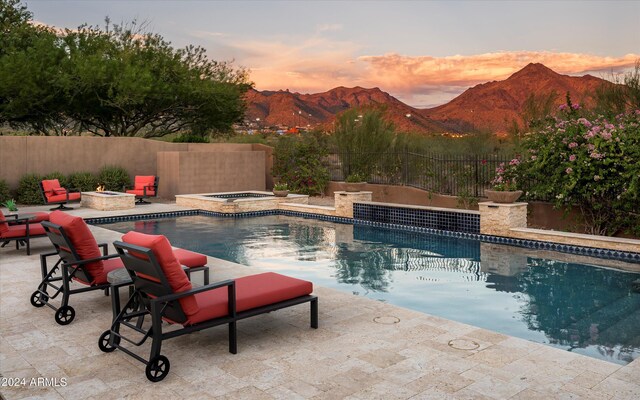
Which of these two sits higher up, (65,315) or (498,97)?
(498,97)

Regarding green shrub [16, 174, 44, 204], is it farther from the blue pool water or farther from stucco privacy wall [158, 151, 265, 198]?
the blue pool water

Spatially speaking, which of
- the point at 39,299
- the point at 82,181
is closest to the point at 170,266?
the point at 39,299

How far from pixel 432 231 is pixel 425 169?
5.09m

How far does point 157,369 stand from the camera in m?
4.63

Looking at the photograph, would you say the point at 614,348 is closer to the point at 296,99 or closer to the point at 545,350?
the point at 545,350

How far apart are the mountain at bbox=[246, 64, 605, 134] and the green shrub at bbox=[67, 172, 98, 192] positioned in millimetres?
10765

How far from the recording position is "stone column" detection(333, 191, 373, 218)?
53.9ft

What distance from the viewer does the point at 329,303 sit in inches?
271

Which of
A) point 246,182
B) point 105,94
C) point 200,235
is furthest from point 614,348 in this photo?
point 105,94

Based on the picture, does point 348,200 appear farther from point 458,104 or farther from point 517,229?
point 458,104

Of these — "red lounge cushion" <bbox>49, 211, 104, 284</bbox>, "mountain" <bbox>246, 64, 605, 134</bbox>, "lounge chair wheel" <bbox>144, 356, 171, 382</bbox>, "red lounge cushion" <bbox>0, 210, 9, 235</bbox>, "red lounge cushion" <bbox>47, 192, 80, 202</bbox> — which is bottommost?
"lounge chair wheel" <bbox>144, 356, 171, 382</bbox>

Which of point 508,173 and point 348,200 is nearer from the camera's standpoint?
point 508,173

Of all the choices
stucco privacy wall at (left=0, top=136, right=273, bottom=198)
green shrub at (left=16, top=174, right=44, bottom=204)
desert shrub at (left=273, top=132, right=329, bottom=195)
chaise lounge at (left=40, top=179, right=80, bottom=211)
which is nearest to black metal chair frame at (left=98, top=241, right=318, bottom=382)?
chaise lounge at (left=40, top=179, right=80, bottom=211)

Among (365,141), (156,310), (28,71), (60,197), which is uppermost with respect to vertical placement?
(28,71)
